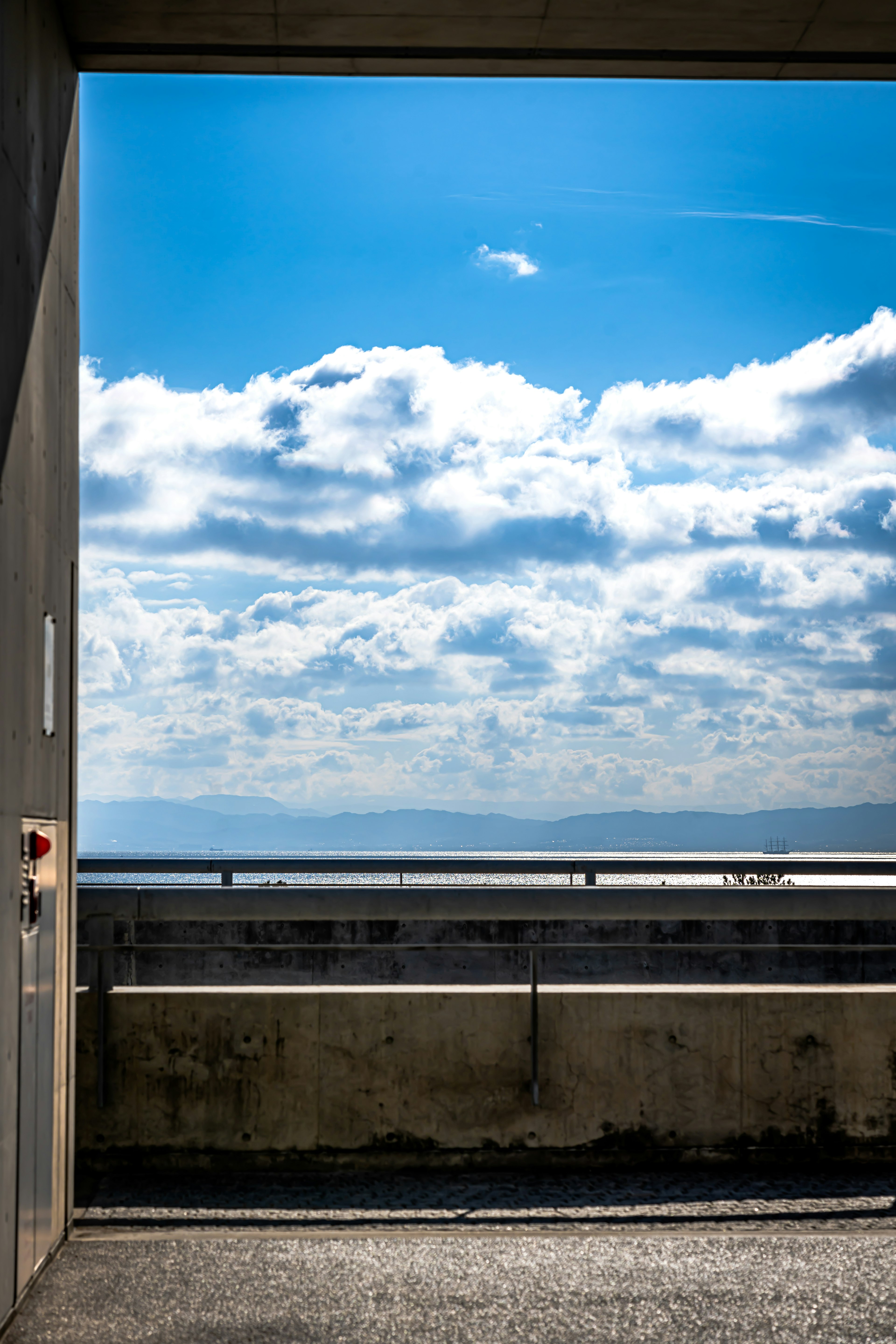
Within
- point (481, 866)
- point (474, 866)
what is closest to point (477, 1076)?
point (481, 866)

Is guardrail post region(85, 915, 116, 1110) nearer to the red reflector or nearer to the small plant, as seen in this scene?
the red reflector

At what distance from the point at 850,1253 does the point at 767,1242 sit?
1.31ft

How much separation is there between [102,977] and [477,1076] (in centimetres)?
243

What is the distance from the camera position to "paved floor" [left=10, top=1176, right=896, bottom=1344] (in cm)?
492

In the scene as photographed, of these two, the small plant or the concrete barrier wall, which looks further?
the small plant

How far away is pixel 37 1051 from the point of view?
553cm

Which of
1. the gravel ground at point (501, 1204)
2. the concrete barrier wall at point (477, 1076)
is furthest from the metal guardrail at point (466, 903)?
the gravel ground at point (501, 1204)

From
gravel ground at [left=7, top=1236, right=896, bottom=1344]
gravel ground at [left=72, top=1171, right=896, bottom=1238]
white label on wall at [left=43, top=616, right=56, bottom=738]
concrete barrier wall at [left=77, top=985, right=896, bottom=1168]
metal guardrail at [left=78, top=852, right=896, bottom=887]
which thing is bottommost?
gravel ground at [left=72, top=1171, right=896, bottom=1238]

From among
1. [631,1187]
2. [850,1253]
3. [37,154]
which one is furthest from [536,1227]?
[37,154]

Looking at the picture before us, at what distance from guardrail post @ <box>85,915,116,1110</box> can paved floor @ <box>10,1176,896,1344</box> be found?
64 cm

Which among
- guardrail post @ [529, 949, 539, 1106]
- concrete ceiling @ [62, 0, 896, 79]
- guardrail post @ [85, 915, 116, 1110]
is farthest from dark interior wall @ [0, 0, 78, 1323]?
guardrail post @ [529, 949, 539, 1106]

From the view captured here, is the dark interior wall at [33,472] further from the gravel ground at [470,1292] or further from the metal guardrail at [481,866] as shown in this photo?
the metal guardrail at [481,866]

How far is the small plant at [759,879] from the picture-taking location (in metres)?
17.8

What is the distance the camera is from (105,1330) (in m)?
4.87
